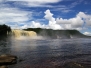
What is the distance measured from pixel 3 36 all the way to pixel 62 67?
442ft

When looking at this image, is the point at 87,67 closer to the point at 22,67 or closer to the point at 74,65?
the point at 74,65

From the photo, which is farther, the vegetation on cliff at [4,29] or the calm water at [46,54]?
the vegetation on cliff at [4,29]

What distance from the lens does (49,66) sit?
101 ft

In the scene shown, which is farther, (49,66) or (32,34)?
(32,34)

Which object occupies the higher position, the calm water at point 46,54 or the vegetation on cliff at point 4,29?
the vegetation on cliff at point 4,29

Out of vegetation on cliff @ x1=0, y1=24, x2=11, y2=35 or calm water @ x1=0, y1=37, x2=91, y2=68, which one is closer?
calm water @ x1=0, y1=37, x2=91, y2=68

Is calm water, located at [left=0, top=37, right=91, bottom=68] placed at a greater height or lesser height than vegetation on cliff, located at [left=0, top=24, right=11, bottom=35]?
lesser

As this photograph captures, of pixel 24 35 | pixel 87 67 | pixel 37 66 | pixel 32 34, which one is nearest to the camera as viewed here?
pixel 87 67

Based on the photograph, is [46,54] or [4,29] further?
[4,29]

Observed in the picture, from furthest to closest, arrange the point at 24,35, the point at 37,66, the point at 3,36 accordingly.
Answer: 1. the point at 24,35
2. the point at 3,36
3. the point at 37,66

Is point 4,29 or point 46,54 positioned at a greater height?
point 4,29

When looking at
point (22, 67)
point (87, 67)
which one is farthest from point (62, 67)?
point (22, 67)

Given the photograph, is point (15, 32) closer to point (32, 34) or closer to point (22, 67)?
point (32, 34)

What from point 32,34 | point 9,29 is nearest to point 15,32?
point 9,29
